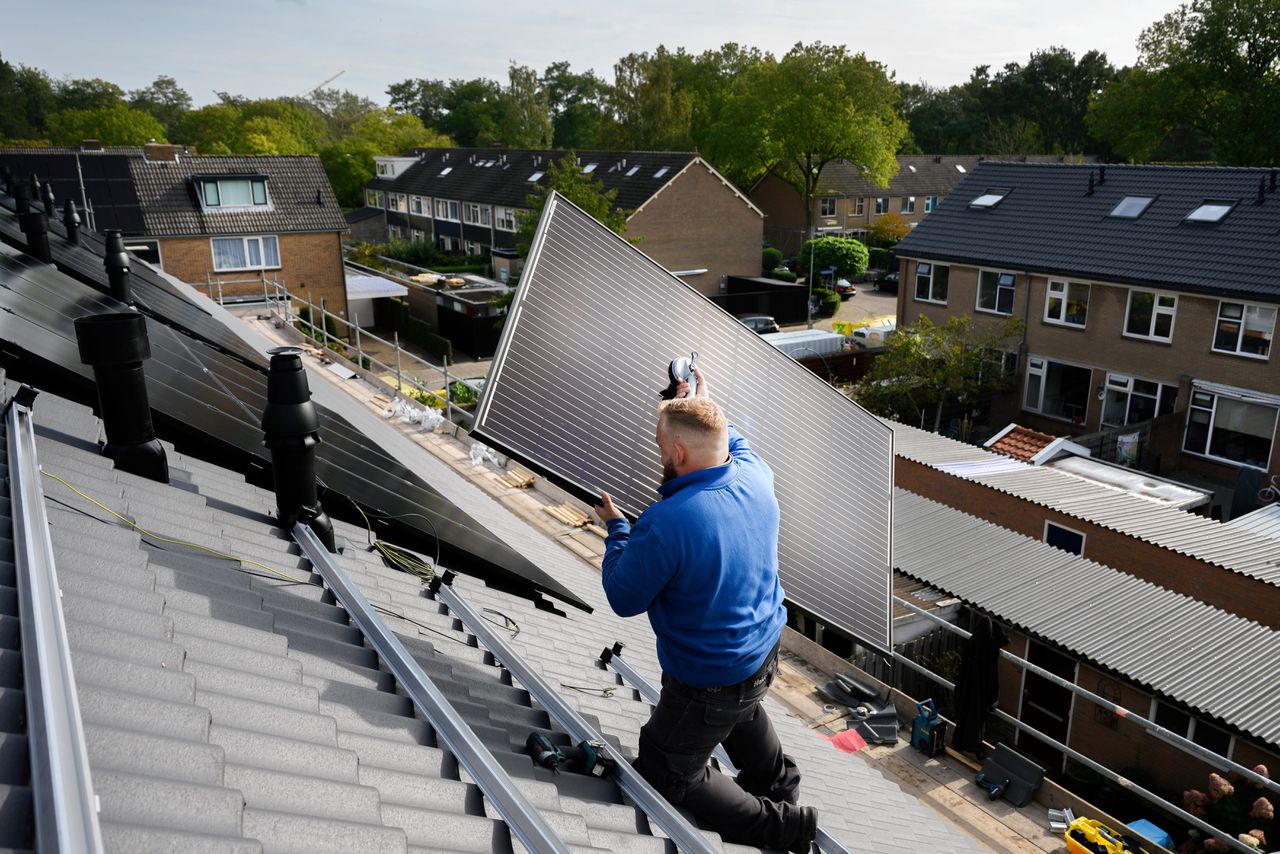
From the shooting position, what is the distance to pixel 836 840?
4078 millimetres

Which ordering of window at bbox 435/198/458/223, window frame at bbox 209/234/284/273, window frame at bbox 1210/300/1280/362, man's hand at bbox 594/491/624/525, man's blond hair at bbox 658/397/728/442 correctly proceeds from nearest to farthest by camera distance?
man's blond hair at bbox 658/397/728/442 < man's hand at bbox 594/491/624/525 < window frame at bbox 1210/300/1280/362 < window frame at bbox 209/234/284/273 < window at bbox 435/198/458/223

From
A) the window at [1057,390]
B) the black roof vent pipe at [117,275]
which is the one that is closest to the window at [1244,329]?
the window at [1057,390]

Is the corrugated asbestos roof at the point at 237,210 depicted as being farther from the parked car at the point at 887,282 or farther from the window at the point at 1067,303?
the parked car at the point at 887,282

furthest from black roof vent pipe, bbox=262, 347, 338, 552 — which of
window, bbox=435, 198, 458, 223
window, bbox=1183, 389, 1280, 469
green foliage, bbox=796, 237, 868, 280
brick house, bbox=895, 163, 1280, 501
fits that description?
window, bbox=435, 198, 458, 223

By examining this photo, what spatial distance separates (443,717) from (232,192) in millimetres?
39778

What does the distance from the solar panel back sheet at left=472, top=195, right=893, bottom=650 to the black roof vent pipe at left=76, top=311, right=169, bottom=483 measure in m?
1.60

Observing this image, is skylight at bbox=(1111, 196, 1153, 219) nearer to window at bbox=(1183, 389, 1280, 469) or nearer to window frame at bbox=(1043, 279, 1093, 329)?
window frame at bbox=(1043, 279, 1093, 329)

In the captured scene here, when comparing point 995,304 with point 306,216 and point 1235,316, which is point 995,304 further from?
point 306,216

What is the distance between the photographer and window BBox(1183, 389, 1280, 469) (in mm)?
23219

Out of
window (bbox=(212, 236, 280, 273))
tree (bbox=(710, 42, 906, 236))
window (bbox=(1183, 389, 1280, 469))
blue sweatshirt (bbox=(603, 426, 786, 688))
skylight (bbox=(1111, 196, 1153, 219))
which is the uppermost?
tree (bbox=(710, 42, 906, 236))

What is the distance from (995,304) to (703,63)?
186 ft

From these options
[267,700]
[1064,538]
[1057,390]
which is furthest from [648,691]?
[1057,390]

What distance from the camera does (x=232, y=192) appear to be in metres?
37.7

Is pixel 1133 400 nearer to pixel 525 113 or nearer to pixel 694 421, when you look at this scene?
pixel 694 421
